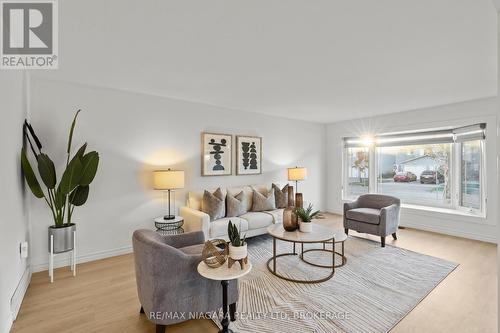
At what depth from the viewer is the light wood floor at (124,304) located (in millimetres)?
1998

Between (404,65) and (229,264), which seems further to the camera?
(404,65)

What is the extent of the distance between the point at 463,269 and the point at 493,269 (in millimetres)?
360

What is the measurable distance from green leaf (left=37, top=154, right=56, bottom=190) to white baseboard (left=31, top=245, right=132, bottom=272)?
1.06 m

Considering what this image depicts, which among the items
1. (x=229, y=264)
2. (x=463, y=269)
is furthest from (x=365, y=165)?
(x=229, y=264)

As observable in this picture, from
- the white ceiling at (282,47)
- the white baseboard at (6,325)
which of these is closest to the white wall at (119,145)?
the white ceiling at (282,47)

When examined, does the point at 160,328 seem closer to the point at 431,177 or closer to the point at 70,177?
the point at 70,177

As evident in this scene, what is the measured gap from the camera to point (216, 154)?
4496 millimetres

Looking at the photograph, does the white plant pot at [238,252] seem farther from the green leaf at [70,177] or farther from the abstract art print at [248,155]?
the abstract art print at [248,155]

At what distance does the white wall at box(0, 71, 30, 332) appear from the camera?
1.88 metres

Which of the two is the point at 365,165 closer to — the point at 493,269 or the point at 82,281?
the point at 493,269

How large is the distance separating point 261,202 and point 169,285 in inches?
108

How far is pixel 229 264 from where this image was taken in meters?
1.79

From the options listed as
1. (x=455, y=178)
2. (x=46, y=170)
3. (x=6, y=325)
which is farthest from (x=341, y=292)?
(x=455, y=178)

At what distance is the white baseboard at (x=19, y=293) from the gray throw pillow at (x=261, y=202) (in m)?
3.11
